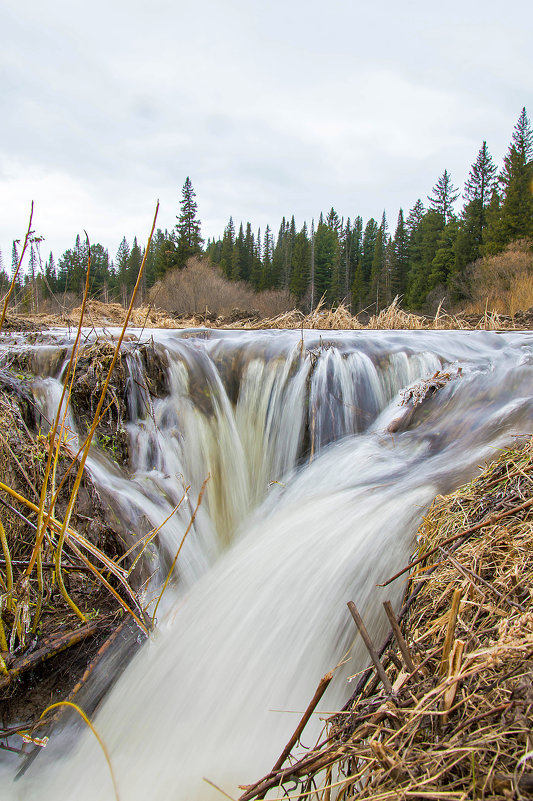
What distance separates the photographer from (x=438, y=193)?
5041 centimetres

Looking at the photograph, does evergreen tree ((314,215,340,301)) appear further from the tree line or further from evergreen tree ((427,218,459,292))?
evergreen tree ((427,218,459,292))

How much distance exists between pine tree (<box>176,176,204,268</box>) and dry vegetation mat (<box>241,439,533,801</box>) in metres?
46.0

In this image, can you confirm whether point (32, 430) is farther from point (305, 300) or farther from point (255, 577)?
point (305, 300)

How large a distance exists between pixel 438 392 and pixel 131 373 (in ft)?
9.50

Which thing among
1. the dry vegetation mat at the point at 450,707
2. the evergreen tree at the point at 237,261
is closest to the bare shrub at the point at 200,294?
the dry vegetation mat at the point at 450,707

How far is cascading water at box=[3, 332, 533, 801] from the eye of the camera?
1997mm

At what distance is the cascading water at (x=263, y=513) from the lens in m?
2.00

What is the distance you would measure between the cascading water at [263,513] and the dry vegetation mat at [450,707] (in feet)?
1.65

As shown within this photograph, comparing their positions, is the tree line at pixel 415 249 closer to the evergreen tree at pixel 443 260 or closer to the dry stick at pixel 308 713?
the evergreen tree at pixel 443 260

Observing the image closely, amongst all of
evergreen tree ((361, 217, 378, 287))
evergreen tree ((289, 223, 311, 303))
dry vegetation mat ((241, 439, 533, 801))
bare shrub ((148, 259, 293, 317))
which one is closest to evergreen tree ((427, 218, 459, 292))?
evergreen tree ((361, 217, 378, 287))

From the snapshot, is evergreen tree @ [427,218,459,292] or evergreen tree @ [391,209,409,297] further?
evergreen tree @ [391,209,409,297]

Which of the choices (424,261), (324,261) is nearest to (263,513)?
(424,261)

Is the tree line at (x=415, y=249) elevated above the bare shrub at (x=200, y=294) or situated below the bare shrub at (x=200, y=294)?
above

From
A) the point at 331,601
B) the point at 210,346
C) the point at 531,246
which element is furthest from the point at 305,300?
the point at 331,601
